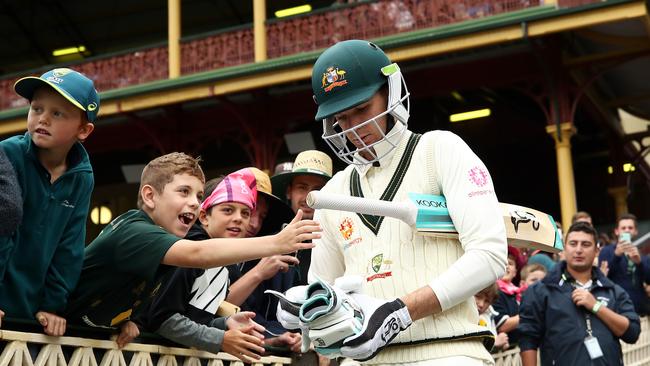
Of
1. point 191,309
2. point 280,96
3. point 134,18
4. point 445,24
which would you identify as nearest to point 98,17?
point 134,18

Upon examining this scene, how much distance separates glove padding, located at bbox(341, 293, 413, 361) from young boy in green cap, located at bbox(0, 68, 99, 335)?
1157 mm

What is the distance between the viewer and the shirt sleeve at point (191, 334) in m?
4.00

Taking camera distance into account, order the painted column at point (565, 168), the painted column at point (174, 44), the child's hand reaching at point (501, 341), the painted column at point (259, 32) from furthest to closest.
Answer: the painted column at point (174, 44) → the painted column at point (259, 32) → the painted column at point (565, 168) → the child's hand reaching at point (501, 341)

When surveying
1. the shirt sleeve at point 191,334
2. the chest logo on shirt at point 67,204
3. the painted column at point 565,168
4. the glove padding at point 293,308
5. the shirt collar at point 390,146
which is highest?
the painted column at point 565,168

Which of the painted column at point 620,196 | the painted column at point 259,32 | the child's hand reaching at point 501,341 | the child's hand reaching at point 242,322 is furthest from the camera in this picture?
the painted column at point 620,196

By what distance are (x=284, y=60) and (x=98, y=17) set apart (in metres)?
11.9

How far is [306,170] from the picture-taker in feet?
20.5

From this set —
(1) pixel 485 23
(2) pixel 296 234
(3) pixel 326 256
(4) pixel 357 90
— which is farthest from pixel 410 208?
(1) pixel 485 23

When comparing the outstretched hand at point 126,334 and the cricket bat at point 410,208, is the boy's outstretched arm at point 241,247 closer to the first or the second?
the cricket bat at point 410,208

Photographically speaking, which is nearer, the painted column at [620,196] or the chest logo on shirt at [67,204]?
the chest logo on shirt at [67,204]

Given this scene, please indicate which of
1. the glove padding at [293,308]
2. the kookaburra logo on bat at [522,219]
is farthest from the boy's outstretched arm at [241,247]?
the kookaburra logo on bat at [522,219]

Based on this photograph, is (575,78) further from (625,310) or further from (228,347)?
(228,347)

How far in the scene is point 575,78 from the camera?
1581 centimetres

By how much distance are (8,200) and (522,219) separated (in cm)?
181
